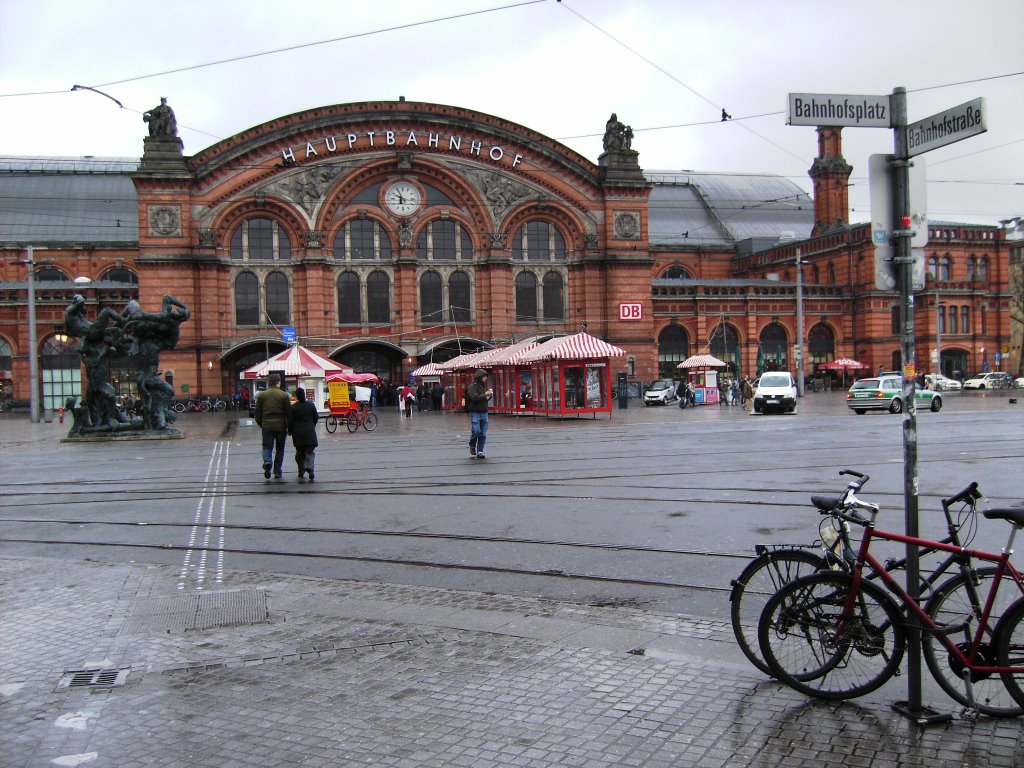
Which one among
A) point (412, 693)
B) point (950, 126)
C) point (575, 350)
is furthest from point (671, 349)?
point (412, 693)

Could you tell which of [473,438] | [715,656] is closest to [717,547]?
[715,656]

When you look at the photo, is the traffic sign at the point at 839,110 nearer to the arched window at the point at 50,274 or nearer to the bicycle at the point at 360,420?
the bicycle at the point at 360,420

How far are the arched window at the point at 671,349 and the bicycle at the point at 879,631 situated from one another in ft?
200

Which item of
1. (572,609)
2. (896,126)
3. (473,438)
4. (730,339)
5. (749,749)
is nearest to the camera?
(749,749)

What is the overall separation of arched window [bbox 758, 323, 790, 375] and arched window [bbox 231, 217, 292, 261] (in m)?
34.0

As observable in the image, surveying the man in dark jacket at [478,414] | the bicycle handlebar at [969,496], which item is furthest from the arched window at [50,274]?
the bicycle handlebar at [969,496]

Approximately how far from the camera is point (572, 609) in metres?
7.12

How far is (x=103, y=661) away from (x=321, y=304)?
50.1m

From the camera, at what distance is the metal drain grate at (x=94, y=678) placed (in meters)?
5.64

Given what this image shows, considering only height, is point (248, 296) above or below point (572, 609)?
above

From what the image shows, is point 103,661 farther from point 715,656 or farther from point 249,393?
point 249,393

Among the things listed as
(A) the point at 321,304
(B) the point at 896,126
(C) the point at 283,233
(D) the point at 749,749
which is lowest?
(D) the point at 749,749

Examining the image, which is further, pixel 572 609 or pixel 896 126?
pixel 572 609

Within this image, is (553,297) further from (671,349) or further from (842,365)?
(842,365)
